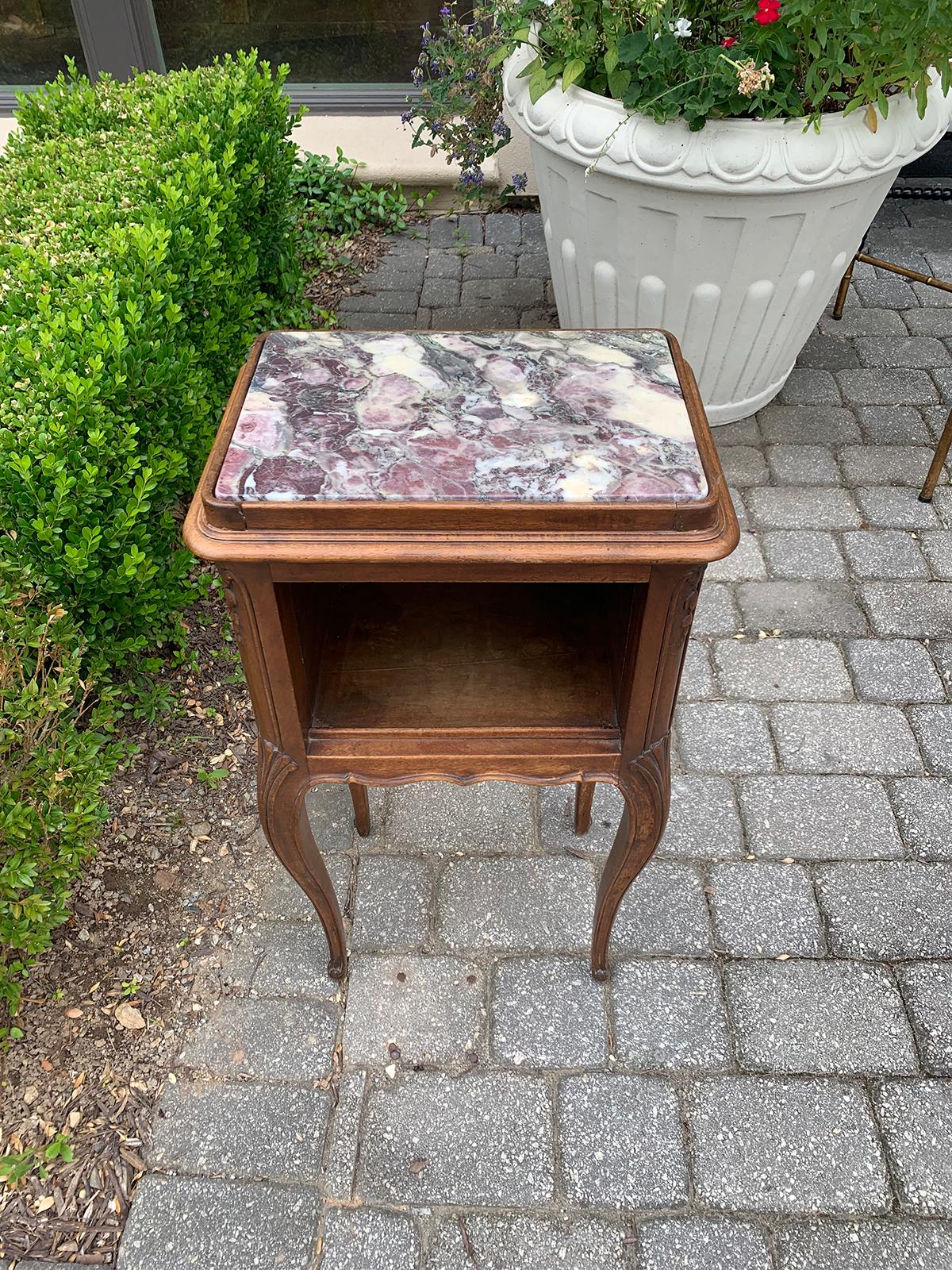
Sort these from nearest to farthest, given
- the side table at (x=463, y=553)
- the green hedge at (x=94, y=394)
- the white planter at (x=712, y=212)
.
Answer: the side table at (x=463, y=553)
the green hedge at (x=94, y=394)
the white planter at (x=712, y=212)

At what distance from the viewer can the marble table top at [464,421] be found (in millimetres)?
1247

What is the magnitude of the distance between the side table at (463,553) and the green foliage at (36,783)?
0.51 m

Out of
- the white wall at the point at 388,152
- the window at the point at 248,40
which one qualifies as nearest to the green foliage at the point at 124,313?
the white wall at the point at 388,152

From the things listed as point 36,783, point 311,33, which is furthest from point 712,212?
point 311,33

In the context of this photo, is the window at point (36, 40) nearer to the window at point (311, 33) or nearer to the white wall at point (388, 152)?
the white wall at point (388, 152)

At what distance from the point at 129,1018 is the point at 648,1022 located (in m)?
1.11

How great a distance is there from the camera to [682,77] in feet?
8.71

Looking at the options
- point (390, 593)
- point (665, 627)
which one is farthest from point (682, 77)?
point (665, 627)

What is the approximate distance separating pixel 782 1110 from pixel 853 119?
264 cm

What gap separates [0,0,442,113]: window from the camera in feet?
15.6

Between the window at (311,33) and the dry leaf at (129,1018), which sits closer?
the dry leaf at (129,1018)

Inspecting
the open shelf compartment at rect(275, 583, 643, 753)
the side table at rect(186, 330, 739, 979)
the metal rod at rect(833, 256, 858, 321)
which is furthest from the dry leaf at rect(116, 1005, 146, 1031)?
the metal rod at rect(833, 256, 858, 321)

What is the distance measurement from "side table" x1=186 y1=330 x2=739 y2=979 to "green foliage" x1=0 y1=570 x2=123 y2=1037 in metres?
0.51

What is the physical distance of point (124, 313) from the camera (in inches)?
90.0
